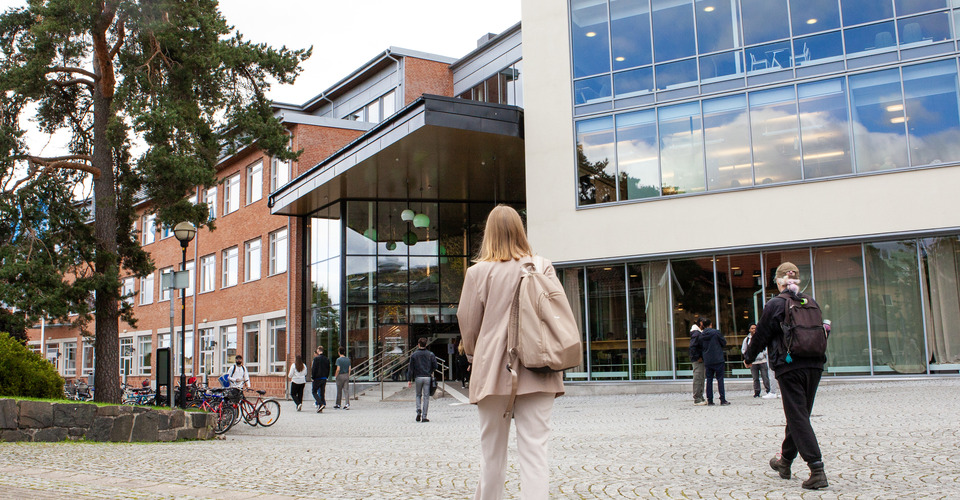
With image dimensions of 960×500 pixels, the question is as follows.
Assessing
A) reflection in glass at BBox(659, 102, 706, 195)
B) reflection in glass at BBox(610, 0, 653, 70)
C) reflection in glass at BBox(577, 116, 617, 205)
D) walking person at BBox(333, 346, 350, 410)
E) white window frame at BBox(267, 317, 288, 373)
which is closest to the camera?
reflection in glass at BBox(659, 102, 706, 195)

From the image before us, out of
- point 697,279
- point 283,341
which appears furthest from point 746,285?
point 283,341

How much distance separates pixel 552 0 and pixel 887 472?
17.9 metres

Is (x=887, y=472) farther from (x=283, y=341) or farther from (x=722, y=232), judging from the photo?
(x=283, y=341)

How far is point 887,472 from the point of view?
22.5 ft

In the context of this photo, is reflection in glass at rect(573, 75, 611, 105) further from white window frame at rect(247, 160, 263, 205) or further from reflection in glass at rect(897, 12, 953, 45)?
white window frame at rect(247, 160, 263, 205)

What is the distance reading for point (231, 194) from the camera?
3822cm

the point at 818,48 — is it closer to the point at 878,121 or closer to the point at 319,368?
the point at 878,121

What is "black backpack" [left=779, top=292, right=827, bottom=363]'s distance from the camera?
6.24 m

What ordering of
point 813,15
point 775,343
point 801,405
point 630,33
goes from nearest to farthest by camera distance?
point 801,405
point 775,343
point 813,15
point 630,33

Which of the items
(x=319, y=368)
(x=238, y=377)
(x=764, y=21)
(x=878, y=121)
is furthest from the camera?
(x=319, y=368)

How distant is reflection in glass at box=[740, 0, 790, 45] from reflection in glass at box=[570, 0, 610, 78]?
3508 mm

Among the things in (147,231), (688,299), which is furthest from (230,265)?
(688,299)

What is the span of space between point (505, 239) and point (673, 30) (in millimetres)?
18074

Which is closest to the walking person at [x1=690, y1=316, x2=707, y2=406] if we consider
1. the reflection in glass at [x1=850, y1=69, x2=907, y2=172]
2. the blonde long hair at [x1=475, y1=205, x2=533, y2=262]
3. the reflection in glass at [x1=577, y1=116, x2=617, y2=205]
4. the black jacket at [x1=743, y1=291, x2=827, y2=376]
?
the reflection in glass at [x1=577, y1=116, x2=617, y2=205]
